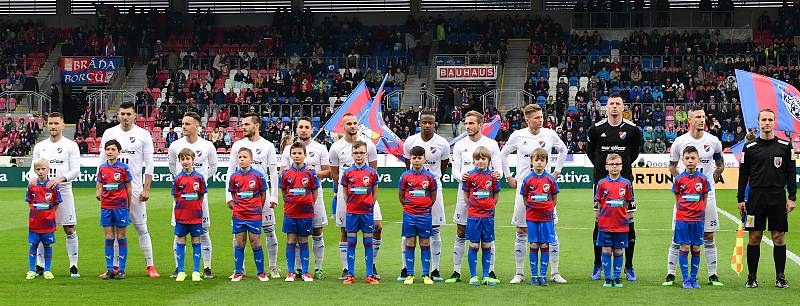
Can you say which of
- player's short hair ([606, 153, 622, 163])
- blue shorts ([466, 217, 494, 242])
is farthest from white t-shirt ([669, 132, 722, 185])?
blue shorts ([466, 217, 494, 242])

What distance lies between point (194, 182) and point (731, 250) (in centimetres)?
812

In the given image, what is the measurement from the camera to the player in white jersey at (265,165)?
12906mm

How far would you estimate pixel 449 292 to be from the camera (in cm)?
1168

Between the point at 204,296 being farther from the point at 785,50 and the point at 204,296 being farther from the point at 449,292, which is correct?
the point at 785,50

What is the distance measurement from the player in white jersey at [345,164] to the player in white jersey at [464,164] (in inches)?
36.6

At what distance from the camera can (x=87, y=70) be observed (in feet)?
150

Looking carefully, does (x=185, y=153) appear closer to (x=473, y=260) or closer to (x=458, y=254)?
(x=458, y=254)

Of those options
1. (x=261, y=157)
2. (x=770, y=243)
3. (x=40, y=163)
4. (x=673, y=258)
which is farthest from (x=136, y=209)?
(x=770, y=243)

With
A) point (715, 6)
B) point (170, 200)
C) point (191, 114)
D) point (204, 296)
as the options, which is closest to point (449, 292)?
point (204, 296)

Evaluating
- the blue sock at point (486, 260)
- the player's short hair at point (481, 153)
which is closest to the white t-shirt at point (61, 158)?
the player's short hair at point (481, 153)

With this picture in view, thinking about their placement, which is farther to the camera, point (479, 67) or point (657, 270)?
point (479, 67)

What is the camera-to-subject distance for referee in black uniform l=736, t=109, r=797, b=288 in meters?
11.9

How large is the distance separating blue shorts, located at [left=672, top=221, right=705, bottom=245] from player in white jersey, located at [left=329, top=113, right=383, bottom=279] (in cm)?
341

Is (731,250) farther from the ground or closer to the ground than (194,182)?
closer to the ground
